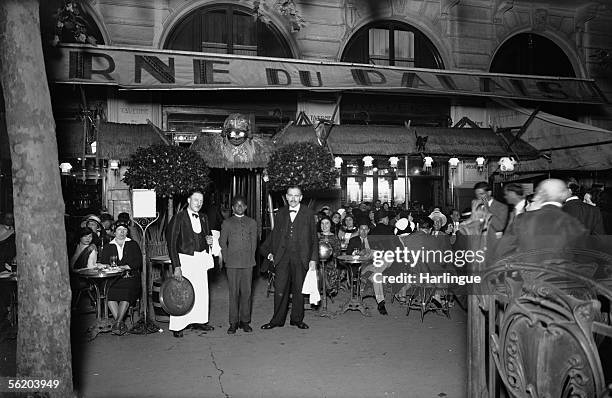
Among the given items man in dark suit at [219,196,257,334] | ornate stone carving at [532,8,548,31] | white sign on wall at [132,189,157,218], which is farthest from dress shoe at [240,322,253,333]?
ornate stone carving at [532,8,548,31]

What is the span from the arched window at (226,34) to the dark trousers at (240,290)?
776 centimetres

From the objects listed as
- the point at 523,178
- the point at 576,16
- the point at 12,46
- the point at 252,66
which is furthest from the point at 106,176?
the point at 576,16

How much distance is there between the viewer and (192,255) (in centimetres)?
743

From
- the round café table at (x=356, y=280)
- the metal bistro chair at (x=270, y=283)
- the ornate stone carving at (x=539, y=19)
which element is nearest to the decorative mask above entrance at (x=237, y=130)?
the metal bistro chair at (x=270, y=283)

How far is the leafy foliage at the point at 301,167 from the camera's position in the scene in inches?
355

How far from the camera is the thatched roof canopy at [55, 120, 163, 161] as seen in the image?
33.1 ft

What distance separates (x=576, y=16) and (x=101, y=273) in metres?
15.8

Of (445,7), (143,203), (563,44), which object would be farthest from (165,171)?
(563,44)

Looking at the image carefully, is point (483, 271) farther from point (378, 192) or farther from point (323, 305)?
point (378, 192)

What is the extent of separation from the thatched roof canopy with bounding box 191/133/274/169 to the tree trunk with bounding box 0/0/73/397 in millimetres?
6003

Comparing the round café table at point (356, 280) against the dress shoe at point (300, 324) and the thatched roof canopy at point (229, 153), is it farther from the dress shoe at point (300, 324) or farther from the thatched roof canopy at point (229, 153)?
the thatched roof canopy at point (229, 153)

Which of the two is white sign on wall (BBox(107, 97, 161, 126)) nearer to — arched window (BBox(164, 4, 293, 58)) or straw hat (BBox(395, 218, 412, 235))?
arched window (BBox(164, 4, 293, 58))

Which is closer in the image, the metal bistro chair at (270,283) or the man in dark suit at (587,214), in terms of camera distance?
the man in dark suit at (587,214)

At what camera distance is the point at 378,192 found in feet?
48.6
